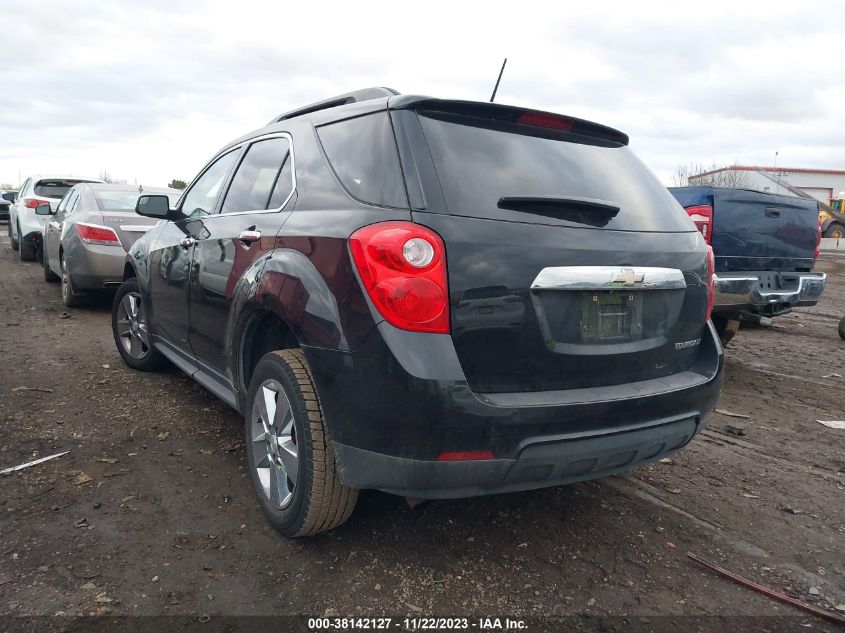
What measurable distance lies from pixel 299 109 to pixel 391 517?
2.16 meters

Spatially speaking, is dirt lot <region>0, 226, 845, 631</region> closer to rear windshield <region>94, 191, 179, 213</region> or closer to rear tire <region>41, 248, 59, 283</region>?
rear windshield <region>94, 191, 179, 213</region>

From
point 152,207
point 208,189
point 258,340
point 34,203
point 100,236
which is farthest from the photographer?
point 34,203

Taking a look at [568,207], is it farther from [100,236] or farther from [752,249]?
[100,236]

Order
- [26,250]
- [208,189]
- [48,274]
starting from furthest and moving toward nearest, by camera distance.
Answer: [26,250], [48,274], [208,189]

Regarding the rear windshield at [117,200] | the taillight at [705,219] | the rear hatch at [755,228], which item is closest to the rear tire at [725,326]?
the rear hatch at [755,228]

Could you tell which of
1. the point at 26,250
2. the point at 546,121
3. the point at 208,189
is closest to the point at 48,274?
the point at 26,250

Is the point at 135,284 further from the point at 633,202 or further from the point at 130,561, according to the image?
the point at 633,202

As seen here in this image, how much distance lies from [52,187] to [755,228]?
12528mm

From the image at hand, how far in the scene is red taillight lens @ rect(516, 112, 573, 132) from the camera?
2.61m

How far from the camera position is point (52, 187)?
12.6 meters

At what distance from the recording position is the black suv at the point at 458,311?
2.08 metres

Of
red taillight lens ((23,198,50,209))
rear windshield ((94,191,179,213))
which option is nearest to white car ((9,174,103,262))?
red taillight lens ((23,198,50,209))

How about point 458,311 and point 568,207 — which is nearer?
point 458,311

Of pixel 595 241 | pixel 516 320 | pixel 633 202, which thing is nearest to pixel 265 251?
pixel 516 320
